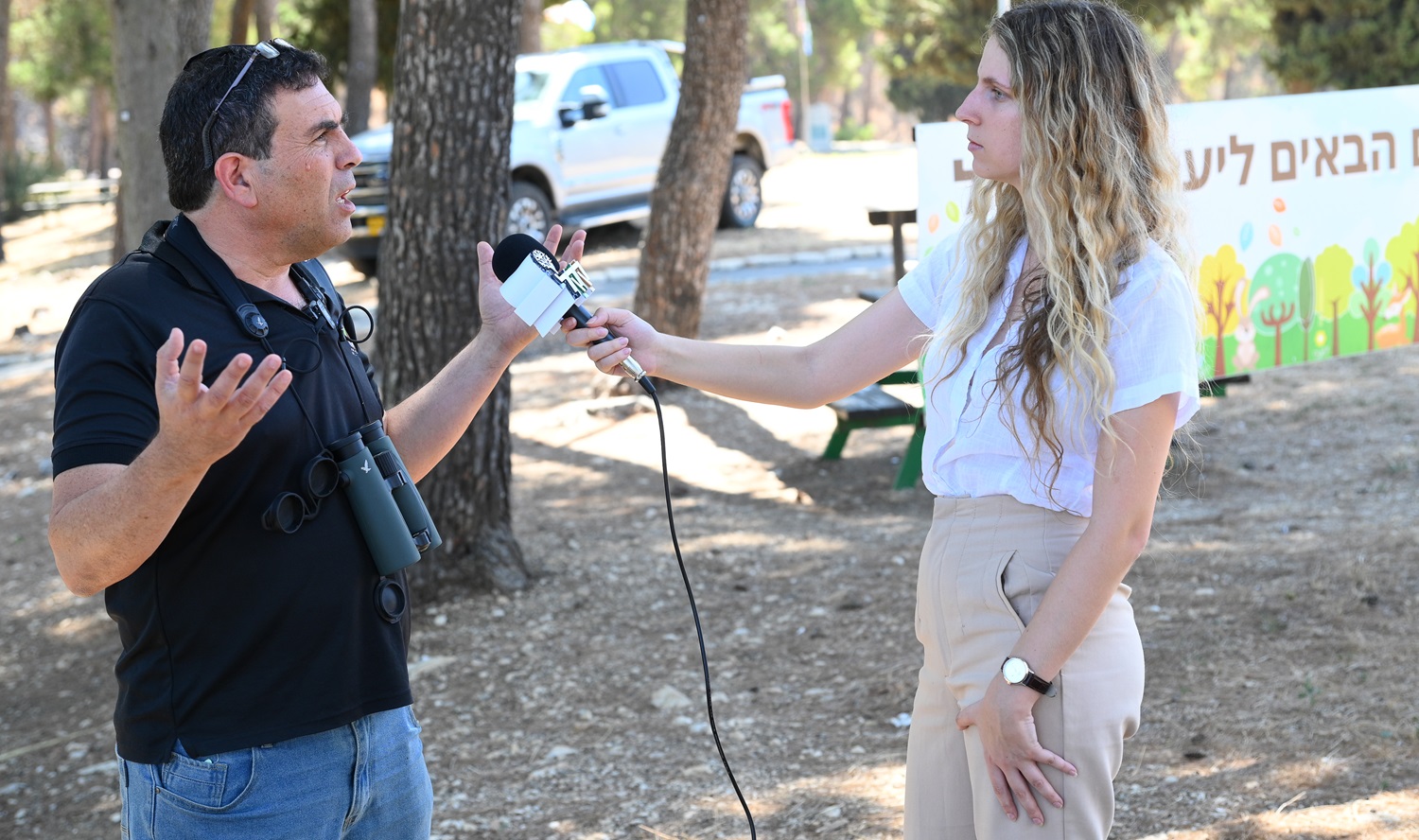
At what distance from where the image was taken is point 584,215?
15164 millimetres

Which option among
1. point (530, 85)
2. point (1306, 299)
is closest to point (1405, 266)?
point (1306, 299)

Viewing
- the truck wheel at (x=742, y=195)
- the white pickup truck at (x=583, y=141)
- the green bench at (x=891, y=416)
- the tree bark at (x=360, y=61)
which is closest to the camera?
the green bench at (x=891, y=416)

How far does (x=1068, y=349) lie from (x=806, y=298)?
999 centimetres

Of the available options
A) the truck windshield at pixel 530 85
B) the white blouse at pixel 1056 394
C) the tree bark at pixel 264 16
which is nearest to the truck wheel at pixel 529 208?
the truck windshield at pixel 530 85

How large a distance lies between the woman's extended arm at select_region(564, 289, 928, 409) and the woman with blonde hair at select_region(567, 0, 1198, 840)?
0.95 feet

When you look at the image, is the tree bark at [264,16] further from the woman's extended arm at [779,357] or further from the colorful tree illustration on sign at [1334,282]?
the woman's extended arm at [779,357]

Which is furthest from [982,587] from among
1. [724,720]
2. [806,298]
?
[806,298]

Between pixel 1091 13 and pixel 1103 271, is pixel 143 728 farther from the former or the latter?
pixel 1091 13

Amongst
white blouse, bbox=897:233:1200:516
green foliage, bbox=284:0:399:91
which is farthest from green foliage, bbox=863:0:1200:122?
white blouse, bbox=897:233:1200:516

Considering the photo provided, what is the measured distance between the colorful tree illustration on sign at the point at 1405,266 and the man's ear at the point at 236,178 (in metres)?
6.19

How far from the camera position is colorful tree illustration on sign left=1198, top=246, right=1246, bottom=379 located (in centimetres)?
641

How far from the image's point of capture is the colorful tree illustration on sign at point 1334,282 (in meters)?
6.64

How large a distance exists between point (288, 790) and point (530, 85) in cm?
1369

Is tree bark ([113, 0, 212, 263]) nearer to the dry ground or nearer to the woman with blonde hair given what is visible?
the dry ground
